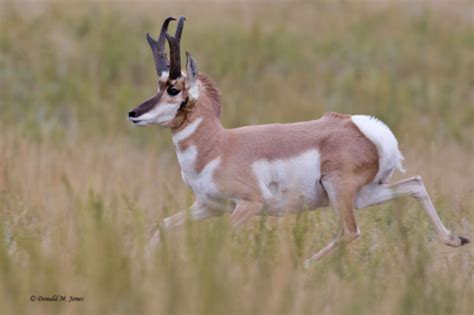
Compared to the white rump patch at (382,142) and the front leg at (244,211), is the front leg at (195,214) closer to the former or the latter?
the front leg at (244,211)

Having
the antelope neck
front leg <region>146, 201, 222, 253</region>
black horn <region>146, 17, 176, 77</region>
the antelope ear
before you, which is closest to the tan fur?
the antelope neck

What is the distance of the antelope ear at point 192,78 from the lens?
296 inches

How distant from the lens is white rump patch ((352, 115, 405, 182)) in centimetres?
756

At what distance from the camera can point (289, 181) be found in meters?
7.48

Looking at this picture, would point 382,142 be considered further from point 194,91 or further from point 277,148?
point 194,91

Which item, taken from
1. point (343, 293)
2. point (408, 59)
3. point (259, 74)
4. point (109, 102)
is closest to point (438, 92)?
point (408, 59)

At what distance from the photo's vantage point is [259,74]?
56.6 ft

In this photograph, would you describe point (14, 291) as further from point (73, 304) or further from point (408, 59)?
point (408, 59)

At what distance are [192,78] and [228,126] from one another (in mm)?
7800

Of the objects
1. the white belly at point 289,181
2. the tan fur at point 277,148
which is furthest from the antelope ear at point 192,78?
the white belly at point 289,181

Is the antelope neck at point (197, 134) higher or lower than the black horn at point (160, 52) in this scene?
lower

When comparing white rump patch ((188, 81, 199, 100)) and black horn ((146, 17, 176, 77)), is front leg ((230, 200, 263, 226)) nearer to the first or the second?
white rump patch ((188, 81, 199, 100))

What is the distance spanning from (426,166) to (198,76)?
413 cm

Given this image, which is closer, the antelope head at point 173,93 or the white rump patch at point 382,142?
the antelope head at point 173,93
